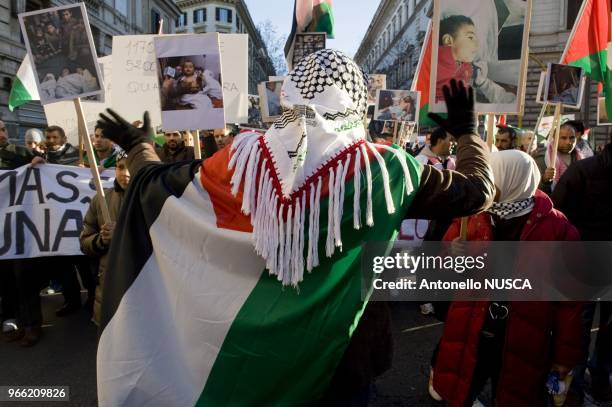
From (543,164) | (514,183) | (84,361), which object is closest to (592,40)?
(543,164)

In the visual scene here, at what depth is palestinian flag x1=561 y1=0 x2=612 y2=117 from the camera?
5.15 meters

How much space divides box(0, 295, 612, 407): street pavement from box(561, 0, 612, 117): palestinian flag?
3.14 meters

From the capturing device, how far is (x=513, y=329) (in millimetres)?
2430

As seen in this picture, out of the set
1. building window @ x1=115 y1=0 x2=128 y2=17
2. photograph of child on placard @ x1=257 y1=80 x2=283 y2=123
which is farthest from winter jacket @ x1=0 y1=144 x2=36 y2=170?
building window @ x1=115 y1=0 x2=128 y2=17

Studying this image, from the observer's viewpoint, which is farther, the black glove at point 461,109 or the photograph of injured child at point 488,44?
the photograph of injured child at point 488,44

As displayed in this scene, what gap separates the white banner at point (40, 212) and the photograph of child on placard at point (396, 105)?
4.62 metres

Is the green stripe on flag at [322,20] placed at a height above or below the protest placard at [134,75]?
above

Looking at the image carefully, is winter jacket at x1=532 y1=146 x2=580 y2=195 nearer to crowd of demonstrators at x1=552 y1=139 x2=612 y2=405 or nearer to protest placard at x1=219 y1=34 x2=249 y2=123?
crowd of demonstrators at x1=552 y1=139 x2=612 y2=405

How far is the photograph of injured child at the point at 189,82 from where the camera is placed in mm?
3623

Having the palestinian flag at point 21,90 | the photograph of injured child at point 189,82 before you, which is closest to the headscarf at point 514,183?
the photograph of injured child at point 189,82

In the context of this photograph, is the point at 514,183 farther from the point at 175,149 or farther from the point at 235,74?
the point at 235,74

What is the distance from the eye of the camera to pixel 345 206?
5.56 feet

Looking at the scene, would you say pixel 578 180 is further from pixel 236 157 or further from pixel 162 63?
pixel 162 63

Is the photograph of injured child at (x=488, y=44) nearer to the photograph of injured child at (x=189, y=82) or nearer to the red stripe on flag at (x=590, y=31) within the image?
the photograph of injured child at (x=189, y=82)
